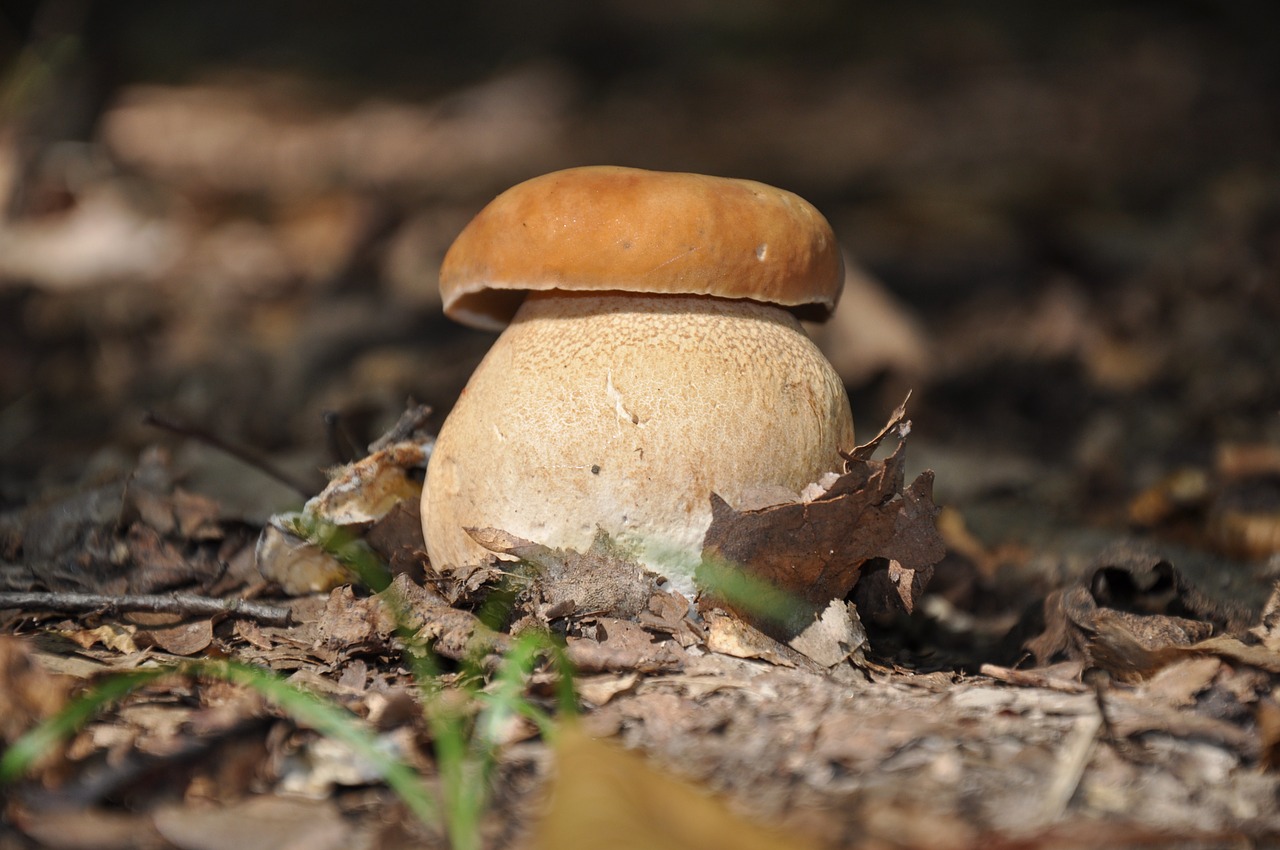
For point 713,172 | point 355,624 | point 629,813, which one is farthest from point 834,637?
point 713,172

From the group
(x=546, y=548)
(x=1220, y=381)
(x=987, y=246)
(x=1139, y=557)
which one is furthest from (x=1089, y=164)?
(x=546, y=548)

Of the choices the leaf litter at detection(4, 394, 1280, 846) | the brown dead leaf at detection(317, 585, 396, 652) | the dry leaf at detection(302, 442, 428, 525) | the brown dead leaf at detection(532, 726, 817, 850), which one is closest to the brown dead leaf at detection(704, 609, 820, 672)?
the leaf litter at detection(4, 394, 1280, 846)

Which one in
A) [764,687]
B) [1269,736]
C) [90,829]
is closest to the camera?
[90,829]

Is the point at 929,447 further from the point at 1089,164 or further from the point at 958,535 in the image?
the point at 1089,164

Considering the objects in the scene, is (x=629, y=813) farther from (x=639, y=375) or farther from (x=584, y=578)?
(x=639, y=375)

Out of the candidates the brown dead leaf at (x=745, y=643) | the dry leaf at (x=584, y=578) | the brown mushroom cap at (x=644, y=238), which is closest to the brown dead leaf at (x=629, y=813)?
the brown dead leaf at (x=745, y=643)

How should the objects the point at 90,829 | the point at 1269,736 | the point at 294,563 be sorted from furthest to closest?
the point at 294,563, the point at 1269,736, the point at 90,829
